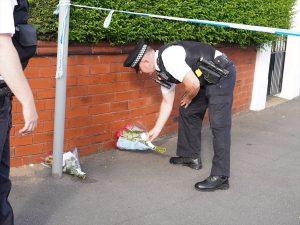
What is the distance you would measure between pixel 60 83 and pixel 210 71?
1.35m

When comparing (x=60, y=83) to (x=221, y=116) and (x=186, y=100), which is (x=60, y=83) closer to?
(x=186, y=100)

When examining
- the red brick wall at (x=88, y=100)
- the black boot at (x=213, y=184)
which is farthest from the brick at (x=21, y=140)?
the black boot at (x=213, y=184)

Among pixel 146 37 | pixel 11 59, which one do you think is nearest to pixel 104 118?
pixel 146 37

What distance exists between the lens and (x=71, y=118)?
15.9ft

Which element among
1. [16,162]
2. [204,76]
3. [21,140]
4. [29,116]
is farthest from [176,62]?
[29,116]

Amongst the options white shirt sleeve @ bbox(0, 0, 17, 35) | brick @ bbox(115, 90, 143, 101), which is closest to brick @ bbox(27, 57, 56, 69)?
brick @ bbox(115, 90, 143, 101)

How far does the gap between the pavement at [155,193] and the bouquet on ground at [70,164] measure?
64mm

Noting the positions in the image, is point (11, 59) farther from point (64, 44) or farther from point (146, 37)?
point (146, 37)

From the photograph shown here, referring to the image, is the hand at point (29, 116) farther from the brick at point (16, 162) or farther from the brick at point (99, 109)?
the brick at point (99, 109)

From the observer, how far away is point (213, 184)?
175 inches

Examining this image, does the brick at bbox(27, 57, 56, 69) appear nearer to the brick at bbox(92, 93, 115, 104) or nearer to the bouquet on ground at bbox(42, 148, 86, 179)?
the brick at bbox(92, 93, 115, 104)

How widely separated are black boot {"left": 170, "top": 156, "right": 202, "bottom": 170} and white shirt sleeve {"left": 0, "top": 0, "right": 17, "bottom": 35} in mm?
3046

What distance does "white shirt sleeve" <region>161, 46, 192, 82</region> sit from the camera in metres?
4.23

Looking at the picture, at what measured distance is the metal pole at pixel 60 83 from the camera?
13.4 feet
